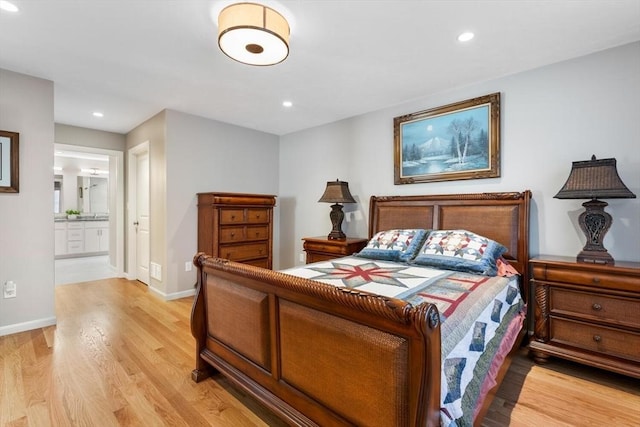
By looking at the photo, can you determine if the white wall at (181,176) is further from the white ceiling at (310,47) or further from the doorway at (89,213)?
the doorway at (89,213)

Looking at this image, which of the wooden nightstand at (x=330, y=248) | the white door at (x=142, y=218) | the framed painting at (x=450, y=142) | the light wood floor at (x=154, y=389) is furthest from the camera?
the white door at (x=142, y=218)

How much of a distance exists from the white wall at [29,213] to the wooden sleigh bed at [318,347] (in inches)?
78.9

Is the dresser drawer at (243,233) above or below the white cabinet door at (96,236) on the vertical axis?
above

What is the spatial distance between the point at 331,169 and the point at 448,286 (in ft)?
8.91

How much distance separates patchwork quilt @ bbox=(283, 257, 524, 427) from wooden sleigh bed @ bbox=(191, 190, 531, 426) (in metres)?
0.16

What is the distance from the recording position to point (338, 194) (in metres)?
3.66

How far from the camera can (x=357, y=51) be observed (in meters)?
2.35

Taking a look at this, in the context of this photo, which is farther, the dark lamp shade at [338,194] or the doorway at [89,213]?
the doorway at [89,213]

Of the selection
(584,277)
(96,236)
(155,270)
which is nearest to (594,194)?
(584,277)

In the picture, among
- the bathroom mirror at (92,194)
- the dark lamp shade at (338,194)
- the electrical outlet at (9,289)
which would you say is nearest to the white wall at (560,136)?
the dark lamp shade at (338,194)

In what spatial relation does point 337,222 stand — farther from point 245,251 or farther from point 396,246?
point 245,251

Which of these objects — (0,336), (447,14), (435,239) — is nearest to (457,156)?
(435,239)

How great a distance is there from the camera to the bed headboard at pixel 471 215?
2586mm

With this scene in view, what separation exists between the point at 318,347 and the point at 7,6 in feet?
9.01
